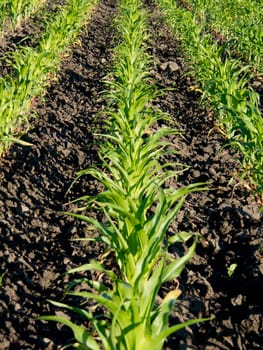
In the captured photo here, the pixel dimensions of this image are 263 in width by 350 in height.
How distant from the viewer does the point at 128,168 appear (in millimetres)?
2721

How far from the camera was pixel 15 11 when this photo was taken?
295 inches

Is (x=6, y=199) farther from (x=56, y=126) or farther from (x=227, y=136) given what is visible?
(x=227, y=136)

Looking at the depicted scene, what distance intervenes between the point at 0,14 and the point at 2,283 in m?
6.32

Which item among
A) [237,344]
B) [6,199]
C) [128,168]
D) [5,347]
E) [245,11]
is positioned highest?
[245,11]

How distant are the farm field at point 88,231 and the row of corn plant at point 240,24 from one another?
6.69ft

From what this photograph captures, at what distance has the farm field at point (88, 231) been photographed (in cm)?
221

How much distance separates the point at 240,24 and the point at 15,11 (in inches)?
163

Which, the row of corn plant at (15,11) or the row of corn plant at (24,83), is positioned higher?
the row of corn plant at (15,11)

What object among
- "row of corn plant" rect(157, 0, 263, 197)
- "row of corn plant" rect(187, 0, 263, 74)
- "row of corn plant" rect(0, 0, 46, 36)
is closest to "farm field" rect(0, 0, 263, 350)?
"row of corn plant" rect(157, 0, 263, 197)

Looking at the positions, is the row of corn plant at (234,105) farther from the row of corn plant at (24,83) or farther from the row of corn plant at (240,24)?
the row of corn plant at (24,83)

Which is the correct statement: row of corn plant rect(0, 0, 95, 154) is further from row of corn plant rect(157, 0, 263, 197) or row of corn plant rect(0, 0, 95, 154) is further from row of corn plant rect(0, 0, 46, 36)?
row of corn plant rect(157, 0, 263, 197)

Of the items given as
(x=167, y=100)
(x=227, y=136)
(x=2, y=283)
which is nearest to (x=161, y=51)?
(x=167, y=100)

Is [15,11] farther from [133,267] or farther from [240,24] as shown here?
[133,267]

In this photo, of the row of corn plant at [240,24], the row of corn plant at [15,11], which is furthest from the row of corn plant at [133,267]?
the row of corn plant at [15,11]
